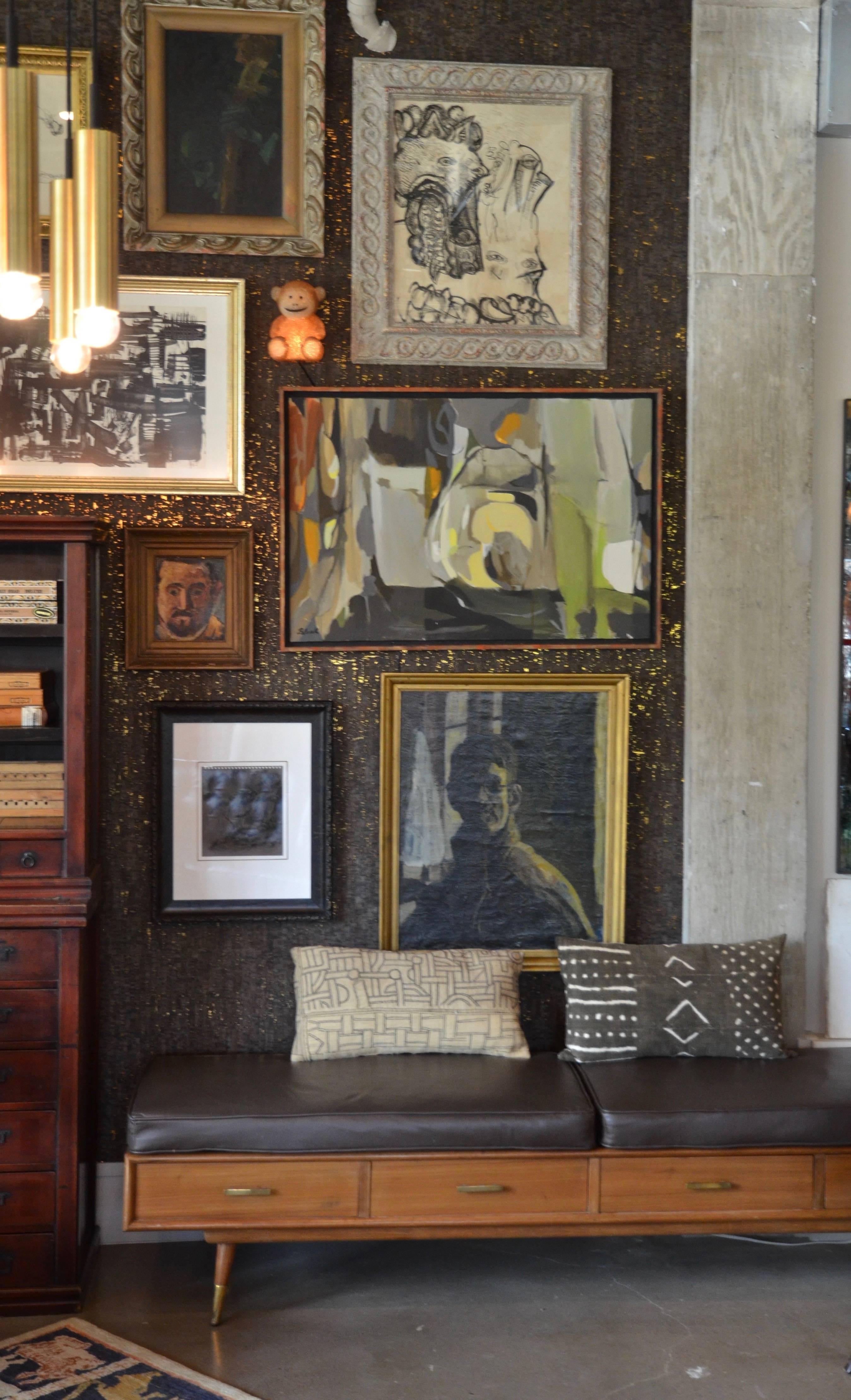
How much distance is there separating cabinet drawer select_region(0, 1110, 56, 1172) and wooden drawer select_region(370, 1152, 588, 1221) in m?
0.89

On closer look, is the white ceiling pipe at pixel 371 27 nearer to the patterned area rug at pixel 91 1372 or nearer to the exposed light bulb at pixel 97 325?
the exposed light bulb at pixel 97 325

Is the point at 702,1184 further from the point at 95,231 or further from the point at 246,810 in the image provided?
the point at 95,231

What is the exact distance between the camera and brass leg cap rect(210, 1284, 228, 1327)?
3.12 m

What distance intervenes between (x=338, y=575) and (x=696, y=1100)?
1867mm

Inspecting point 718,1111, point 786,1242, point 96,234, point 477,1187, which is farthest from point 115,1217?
point 96,234

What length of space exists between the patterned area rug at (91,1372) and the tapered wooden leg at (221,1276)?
0.20m

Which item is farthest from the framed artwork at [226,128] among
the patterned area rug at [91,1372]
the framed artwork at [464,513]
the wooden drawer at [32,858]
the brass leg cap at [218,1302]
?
the patterned area rug at [91,1372]

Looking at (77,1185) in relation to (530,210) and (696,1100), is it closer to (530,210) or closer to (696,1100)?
(696,1100)

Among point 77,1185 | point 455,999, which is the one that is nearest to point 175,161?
point 455,999

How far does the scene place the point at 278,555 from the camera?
3.68 m

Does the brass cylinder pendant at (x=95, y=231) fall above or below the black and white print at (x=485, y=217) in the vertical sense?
below

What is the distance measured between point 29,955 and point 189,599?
116 cm

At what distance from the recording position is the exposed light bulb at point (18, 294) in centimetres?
157

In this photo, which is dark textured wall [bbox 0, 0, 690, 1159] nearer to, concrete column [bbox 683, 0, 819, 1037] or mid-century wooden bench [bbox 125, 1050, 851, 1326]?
concrete column [bbox 683, 0, 819, 1037]
